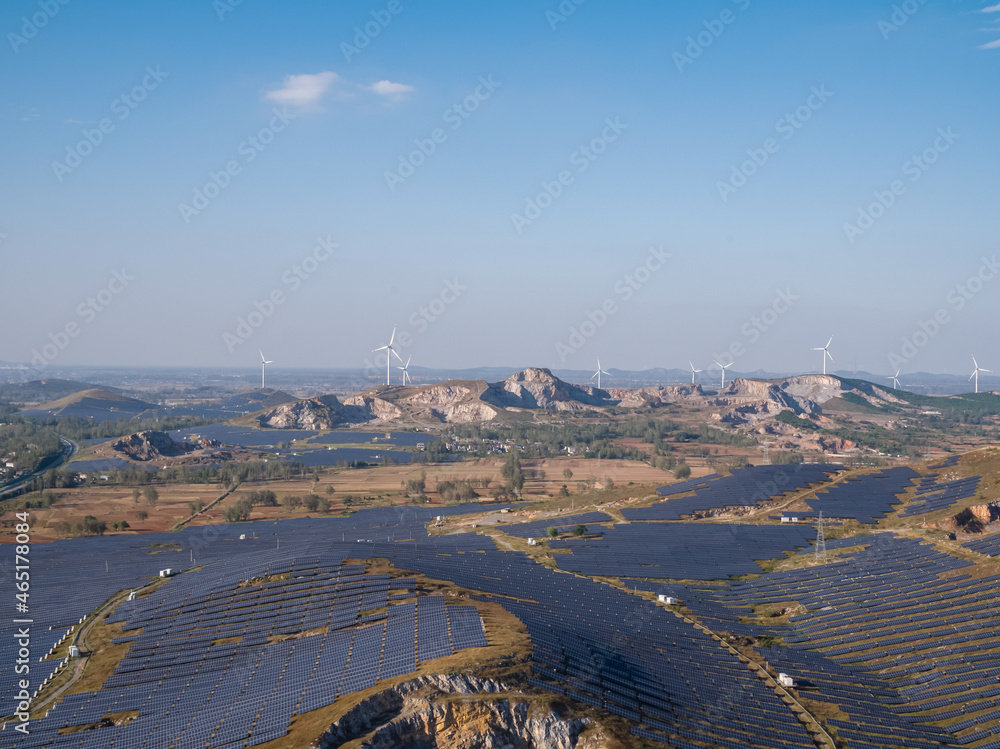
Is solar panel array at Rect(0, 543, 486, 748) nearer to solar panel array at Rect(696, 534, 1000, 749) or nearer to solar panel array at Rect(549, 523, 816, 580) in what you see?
solar panel array at Rect(696, 534, 1000, 749)

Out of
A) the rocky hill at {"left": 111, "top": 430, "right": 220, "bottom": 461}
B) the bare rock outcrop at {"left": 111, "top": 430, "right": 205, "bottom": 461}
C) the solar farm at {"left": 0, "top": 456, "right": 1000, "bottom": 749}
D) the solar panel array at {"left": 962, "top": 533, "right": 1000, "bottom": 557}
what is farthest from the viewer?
the bare rock outcrop at {"left": 111, "top": 430, "right": 205, "bottom": 461}

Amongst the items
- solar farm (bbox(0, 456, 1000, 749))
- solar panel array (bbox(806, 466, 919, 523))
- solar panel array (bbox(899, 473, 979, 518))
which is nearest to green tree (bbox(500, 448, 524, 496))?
solar farm (bbox(0, 456, 1000, 749))

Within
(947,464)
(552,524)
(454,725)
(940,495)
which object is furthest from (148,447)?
(947,464)

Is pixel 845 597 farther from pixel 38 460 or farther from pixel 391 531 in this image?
pixel 38 460

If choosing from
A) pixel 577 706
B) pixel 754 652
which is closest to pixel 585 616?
pixel 754 652

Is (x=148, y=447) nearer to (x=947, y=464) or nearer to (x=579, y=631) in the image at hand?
(x=579, y=631)

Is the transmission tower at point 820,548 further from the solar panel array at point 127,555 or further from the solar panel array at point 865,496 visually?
the solar panel array at point 127,555
